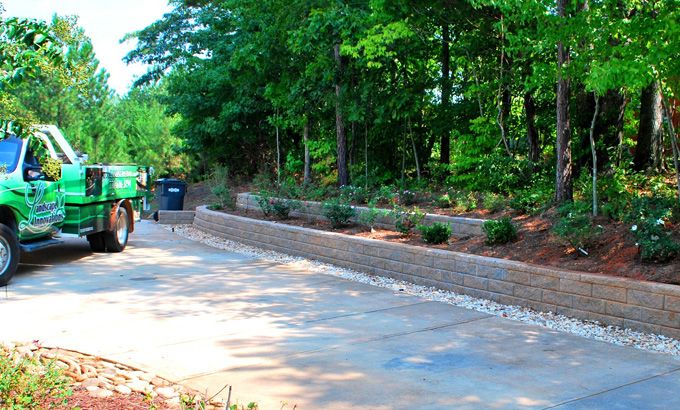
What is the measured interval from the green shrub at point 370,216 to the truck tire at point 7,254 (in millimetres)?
5574

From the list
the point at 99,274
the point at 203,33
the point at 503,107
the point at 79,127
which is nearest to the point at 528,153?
the point at 503,107

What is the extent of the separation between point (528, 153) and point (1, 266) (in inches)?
401

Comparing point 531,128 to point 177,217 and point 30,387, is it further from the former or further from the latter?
point 30,387

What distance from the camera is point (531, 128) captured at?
1452 centimetres

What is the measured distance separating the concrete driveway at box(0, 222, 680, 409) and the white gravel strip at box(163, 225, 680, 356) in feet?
0.78

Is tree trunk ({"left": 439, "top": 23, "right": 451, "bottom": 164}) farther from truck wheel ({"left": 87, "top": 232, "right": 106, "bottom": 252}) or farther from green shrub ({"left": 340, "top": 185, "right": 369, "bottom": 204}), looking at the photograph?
truck wheel ({"left": 87, "top": 232, "right": 106, "bottom": 252})

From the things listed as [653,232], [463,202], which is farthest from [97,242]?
[653,232]

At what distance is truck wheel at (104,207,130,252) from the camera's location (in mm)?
12805

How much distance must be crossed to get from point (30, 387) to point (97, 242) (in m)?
8.71

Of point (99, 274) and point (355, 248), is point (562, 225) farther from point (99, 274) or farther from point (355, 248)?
point (99, 274)

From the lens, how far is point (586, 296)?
736 cm

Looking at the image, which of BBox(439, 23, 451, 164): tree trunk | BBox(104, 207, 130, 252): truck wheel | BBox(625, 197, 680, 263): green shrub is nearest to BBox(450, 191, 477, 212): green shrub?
BBox(439, 23, 451, 164): tree trunk

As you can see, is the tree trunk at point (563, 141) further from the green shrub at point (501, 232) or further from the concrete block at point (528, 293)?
the concrete block at point (528, 293)

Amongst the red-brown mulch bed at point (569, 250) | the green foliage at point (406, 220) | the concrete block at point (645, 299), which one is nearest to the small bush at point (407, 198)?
the green foliage at point (406, 220)
